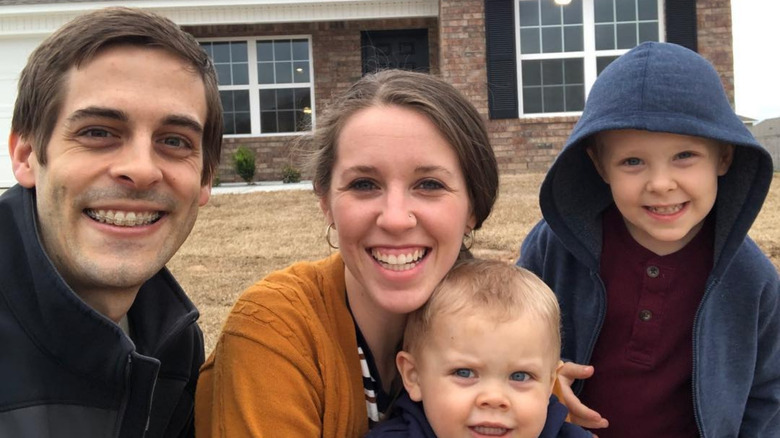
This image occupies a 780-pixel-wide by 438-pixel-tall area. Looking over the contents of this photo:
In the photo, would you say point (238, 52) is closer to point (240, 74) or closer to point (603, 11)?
point (240, 74)

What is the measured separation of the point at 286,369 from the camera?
1.67m

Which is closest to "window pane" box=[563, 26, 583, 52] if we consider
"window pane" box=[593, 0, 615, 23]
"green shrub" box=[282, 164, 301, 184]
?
"window pane" box=[593, 0, 615, 23]

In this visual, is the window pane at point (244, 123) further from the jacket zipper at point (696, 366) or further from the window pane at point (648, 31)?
the jacket zipper at point (696, 366)

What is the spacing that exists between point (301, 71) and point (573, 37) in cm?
484

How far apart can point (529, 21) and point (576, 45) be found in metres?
0.86

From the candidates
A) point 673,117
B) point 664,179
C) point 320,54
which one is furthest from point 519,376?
point 320,54

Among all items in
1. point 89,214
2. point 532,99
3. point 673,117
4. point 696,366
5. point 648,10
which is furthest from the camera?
point 532,99

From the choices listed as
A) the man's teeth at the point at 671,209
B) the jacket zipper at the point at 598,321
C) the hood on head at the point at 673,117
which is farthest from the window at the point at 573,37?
the man's teeth at the point at 671,209

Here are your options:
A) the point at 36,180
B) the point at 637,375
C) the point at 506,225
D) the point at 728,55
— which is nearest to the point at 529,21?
the point at 728,55

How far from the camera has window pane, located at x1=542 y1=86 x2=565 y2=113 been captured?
1114cm

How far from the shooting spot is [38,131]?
171cm

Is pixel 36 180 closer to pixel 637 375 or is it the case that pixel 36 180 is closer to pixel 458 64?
pixel 637 375

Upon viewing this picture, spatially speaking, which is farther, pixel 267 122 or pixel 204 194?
pixel 267 122

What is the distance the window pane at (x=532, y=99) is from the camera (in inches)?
439
